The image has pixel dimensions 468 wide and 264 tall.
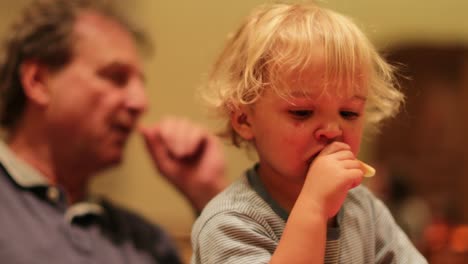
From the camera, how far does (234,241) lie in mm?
631

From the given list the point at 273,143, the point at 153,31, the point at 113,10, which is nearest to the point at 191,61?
the point at 153,31

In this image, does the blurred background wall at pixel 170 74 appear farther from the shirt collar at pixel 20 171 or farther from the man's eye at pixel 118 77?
the shirt collar at pixel 20 171

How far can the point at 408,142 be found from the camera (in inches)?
125

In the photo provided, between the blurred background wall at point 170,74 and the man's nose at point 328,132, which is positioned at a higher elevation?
the man's nose at point 328,132

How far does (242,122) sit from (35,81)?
777 millimetres

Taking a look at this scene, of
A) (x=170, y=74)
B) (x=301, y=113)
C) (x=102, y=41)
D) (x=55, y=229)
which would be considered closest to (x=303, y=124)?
(x=301, y=113)

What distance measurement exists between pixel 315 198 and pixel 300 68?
14 cm

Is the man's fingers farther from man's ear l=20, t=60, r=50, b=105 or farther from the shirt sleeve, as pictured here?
man's ear l=20, t=60, r=50, b=105

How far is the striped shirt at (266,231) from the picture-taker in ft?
2.07

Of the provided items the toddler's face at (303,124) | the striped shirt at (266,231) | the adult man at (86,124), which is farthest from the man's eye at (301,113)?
the adult man at (86,124)

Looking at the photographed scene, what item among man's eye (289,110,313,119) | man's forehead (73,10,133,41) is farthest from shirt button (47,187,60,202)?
man's eye (289,110,313,119)

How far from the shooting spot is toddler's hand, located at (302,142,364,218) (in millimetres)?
604

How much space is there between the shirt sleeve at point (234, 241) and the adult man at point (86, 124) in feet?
1.94

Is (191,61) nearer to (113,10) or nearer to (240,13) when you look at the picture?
(240,13)
